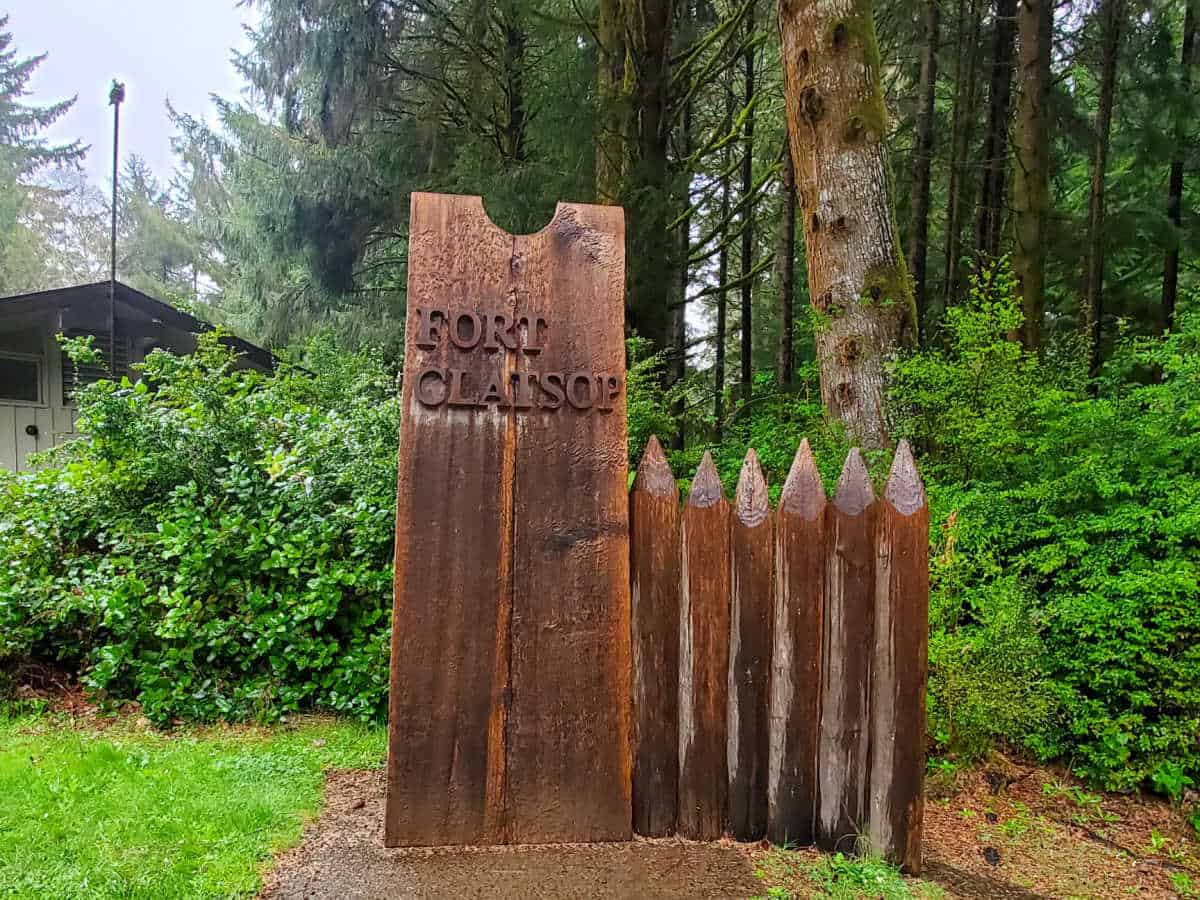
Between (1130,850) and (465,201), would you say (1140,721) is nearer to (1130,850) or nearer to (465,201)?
(1130,850)

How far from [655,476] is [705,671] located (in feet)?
2.21

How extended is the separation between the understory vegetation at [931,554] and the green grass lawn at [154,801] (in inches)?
13.3

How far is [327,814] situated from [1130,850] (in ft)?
10.2

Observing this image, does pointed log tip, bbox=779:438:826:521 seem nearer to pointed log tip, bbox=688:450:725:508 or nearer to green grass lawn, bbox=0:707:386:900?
pointed log tip, bbox=688:450:725:508

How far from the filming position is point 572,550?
8.00ft

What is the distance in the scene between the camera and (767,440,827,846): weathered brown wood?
2.38 metres

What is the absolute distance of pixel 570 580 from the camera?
243cm

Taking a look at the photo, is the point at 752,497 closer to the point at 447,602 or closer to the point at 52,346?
the point at 447,602

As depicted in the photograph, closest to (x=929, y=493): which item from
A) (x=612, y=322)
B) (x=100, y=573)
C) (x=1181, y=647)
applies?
(x=1181, y=647)

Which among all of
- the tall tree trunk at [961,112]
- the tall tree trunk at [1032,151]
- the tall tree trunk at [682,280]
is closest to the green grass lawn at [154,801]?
the tall tree trunk at [682,280]

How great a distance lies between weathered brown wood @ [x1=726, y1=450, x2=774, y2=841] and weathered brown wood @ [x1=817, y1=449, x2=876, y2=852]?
0.65 feet

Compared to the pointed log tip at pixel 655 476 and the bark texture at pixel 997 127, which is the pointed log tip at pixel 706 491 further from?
the bark texture at pixel 997 127

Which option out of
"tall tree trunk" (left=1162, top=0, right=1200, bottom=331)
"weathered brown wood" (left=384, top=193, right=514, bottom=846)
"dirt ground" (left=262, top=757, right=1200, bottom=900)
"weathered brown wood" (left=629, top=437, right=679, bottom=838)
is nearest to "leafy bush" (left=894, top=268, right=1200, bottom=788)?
"dirt ground" (left=262, top=757, right=1200, bottom=900)

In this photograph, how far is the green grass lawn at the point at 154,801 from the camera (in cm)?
211
